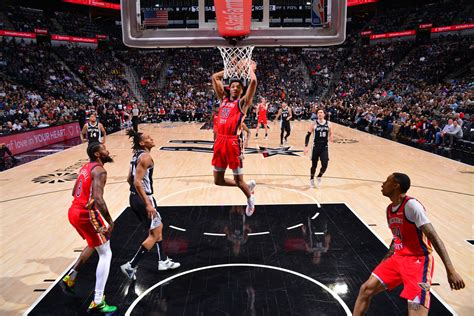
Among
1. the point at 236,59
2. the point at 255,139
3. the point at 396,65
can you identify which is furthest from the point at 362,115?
the point at 236,59

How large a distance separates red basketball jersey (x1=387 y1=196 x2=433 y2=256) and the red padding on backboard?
4.38 metres

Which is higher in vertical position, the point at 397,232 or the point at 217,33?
the point at 217,33

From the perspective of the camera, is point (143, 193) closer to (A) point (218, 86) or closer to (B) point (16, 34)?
(A) point (218, 86)

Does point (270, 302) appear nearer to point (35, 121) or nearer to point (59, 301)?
point (59, 301)

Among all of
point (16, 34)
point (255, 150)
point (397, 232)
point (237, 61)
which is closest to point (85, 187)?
point (397, 232)

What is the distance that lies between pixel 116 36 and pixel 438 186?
107 ft

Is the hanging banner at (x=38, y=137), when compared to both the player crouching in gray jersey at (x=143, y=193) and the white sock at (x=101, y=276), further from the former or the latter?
the white sock at (x=101, y=276)

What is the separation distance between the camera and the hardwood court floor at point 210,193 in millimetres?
4738

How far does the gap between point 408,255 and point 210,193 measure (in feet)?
17.8

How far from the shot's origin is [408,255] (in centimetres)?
302

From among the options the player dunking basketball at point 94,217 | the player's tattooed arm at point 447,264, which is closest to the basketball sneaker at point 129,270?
the player dunking basketball at point 94,217

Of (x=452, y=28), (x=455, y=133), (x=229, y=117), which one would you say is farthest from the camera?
(x=452, y=28)

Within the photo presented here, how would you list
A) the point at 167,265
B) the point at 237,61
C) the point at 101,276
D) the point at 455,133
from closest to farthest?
the point at 101,276 < the point at 167,265 < the point at 237,61 < the point at 455,133

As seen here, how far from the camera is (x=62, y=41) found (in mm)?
29719
